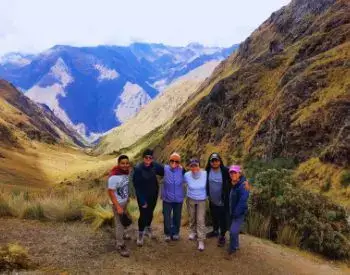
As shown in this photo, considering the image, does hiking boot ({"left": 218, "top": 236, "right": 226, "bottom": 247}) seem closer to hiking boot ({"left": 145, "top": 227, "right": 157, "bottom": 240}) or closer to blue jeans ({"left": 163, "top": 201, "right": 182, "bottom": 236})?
blue jeans ({"left": 163, "top": 201, "right": 182, "bottom": 236})

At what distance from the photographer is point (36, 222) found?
11672mm

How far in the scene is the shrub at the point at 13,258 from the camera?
804 centimetres

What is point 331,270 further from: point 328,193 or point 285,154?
point 285,154

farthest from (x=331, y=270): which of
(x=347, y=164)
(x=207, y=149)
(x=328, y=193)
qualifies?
(x=207, y=149)

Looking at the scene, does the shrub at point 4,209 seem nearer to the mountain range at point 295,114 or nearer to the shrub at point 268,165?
the mountain range at point 295,114

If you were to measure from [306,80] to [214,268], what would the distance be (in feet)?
103

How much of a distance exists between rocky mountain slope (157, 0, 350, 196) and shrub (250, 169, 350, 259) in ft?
36.8

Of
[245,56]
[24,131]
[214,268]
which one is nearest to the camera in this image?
[214,268]

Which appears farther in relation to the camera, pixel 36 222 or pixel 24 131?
pixel 24 131

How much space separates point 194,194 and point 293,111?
Result: 2786cm

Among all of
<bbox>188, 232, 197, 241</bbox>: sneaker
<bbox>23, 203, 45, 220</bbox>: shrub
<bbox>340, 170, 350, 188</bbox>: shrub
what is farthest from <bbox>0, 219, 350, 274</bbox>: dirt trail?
<bbox>340, 170, 350, 188</bbox>: shrub

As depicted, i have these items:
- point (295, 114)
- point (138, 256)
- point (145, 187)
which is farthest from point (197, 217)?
point (295, 114)

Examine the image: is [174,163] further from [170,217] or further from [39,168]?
[39,168]

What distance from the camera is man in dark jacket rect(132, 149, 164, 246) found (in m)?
10.2
